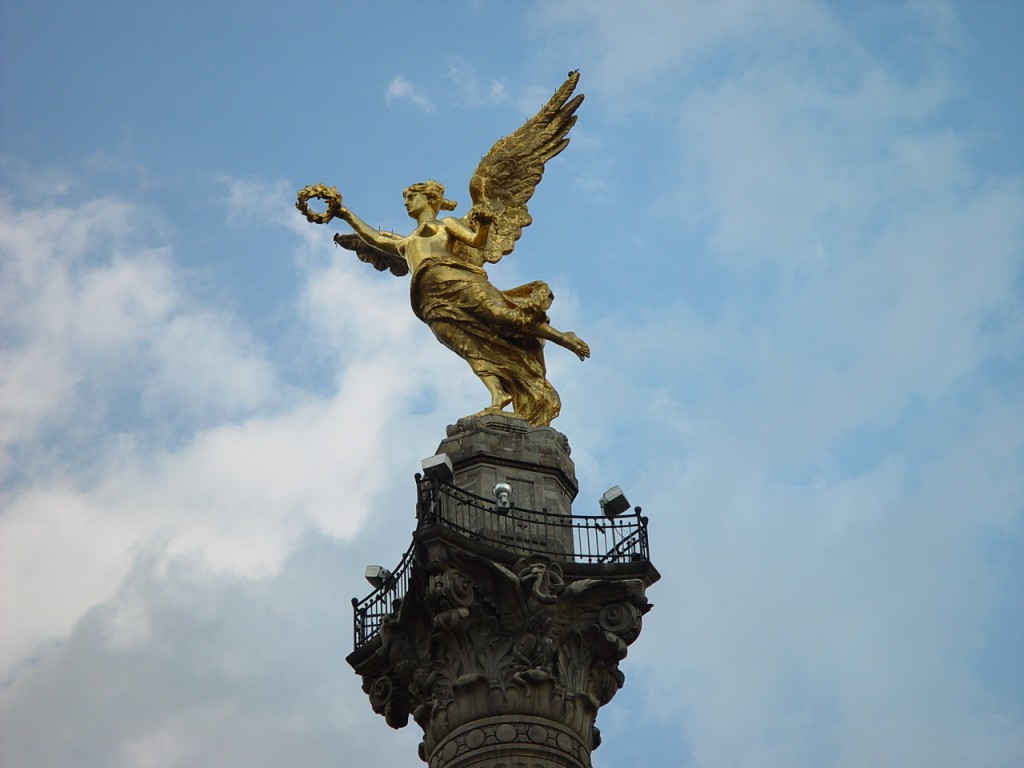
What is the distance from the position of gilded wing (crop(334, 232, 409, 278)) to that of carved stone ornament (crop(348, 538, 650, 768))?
839cm

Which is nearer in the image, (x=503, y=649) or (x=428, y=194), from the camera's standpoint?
(x=503, y=649)

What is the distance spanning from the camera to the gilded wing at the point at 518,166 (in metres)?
33.1

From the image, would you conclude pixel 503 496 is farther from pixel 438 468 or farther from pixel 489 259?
pixel 489 259

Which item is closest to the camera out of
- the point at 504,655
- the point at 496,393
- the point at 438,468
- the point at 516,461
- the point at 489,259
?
the point at 504,655

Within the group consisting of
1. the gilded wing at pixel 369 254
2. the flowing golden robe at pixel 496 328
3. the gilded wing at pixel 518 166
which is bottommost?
the flowing golden robe at pixel 496 328

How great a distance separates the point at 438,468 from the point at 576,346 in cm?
460

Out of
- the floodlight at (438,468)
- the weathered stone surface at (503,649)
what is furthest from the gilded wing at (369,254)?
the weathered stone surface at (503,649)

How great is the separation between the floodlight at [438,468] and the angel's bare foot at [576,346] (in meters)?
4.18

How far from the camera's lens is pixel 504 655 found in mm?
25719

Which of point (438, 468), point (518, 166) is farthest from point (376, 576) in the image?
point (518, 166)

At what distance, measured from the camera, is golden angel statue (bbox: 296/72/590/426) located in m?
30.4

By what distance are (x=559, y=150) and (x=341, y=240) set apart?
4.64m

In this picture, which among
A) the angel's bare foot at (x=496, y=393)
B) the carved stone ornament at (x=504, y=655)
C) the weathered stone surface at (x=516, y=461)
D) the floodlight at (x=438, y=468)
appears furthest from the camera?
the angel's bare foot at (x=496, y=393)

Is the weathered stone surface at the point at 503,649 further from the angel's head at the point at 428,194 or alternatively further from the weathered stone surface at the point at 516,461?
the angel's head at the point at 428,194
